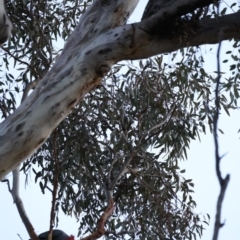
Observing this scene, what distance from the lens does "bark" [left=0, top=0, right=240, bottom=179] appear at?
260 cm

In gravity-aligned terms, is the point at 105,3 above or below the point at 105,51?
above

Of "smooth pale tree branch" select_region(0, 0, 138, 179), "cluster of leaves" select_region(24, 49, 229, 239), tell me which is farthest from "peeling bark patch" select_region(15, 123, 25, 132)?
"cluster of leaves" select_region(24, 49, 229, 239)

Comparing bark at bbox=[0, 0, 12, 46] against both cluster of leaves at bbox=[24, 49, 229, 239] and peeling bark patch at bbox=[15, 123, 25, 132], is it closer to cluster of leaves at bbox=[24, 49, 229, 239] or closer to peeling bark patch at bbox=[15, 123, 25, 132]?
peeling bark patch at bbox=[15, 123, 25, 132]

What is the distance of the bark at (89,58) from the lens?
260cm

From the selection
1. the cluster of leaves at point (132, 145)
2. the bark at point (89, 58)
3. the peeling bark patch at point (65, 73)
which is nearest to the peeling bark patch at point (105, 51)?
the bark at point (89, 58)

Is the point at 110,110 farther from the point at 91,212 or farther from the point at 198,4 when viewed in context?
the point at 198,4

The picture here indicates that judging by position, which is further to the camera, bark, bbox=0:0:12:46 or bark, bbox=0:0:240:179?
bark, bbox=0:0:240:179

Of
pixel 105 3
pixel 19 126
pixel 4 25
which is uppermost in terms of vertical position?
pixel 105 3

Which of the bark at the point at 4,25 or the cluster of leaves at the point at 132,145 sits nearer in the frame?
the bark at the point at 4,25

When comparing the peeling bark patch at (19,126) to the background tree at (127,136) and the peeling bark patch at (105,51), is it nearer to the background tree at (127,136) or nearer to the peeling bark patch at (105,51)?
the peeling bark patch at (105,51)

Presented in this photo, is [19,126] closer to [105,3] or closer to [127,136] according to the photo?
[105,3]

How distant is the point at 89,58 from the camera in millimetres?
2803

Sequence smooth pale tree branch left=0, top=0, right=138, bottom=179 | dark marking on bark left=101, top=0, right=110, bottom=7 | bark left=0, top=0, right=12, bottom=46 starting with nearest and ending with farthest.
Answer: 1. bark left=0, top=0, right=12, bottom=46
2. smooth pale tree branch left=0, top=0, right=138, bottom=179
3. dark marking on bark left=101, top=0, right=110, bottom=7

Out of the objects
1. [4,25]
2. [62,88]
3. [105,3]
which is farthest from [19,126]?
[105,3]
